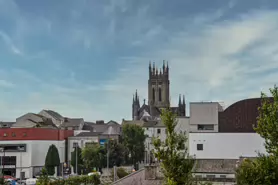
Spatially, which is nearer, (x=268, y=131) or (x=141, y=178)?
(x=268, y=131)

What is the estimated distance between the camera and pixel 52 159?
243ft

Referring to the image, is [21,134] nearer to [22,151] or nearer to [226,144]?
[22,151]

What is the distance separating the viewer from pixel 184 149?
49.1ft

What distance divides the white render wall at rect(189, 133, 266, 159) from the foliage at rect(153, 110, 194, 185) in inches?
1797

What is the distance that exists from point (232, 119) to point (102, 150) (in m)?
26.7

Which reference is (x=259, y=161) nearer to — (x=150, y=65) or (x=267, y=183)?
(x=267, y=183)

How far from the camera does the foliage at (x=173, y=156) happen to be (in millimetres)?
14445

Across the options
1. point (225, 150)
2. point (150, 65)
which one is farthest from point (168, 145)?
point (150, 65)

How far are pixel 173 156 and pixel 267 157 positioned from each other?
6.22 meters

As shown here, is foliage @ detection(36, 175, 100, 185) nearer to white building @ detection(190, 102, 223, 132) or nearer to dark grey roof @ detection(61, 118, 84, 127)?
white building @ detection(190, 102, 223, 132)

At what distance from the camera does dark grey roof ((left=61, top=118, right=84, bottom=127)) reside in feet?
349

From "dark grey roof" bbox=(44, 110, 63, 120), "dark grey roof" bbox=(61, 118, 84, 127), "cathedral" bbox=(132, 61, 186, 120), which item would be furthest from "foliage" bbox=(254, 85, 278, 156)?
"cathedral" bbox=(132, 61, 186, 120)

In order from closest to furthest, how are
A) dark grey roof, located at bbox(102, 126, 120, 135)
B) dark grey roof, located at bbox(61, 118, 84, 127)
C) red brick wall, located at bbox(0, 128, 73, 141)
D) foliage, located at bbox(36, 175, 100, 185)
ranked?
foliage, located at bbox(36, 175, 100, 185) → red brick wall, located at bbox(0, 128, 73, 141) → dark grey roof, located at bbox(102, 126, 120, 135) → dark grey roof, located at bbox(61, 118, 84, 127)

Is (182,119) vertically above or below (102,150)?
above
